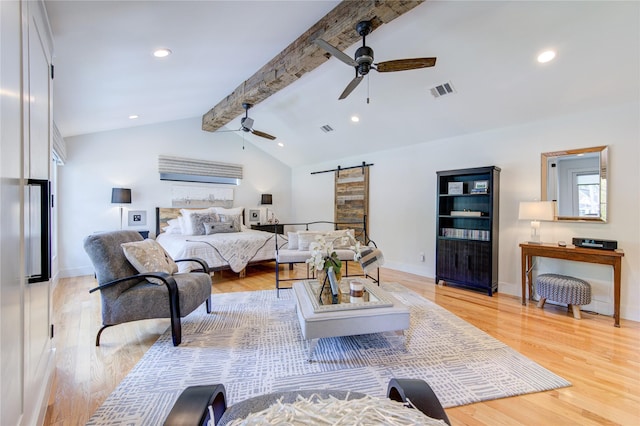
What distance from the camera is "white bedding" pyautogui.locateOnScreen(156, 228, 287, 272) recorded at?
4188mm

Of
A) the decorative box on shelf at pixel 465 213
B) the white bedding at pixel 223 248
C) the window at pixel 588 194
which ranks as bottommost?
the white bedding at pixel 223 248

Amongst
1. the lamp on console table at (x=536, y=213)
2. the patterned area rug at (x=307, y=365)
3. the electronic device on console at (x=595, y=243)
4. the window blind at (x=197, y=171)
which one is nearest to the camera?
the patterned area rug at (x=307, y=365)

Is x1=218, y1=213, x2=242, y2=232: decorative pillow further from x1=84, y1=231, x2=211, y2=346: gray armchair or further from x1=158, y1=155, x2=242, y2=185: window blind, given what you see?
x1=84, y1=231, x2=211, y2=346: gray armchair

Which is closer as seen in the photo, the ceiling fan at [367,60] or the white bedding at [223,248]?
the ceiling fan at [367,60]

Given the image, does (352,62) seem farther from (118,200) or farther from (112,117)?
(118,200)

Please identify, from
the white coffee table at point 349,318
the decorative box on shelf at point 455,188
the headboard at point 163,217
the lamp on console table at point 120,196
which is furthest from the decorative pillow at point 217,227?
the decorative box on shelf at point 455,188

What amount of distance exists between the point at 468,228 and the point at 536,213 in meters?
1.08

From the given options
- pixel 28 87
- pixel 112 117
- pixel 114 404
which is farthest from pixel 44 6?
pixel 112 117

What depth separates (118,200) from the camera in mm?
5039

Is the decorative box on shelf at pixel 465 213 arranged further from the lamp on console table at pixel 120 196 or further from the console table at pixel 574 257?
the lamp on console table at pixel 120 196

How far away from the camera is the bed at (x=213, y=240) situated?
170 inches

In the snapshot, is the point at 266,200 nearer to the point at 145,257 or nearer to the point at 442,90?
the point at 145,257

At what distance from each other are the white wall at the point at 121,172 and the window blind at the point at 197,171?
112mm

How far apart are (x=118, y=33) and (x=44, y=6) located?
53cm
